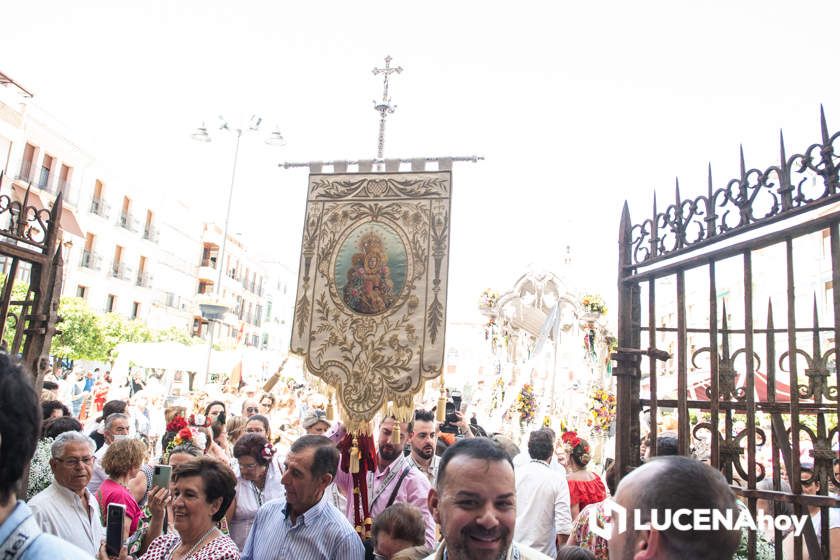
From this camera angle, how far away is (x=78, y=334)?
25.4 meters

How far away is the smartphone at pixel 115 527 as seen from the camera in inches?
120

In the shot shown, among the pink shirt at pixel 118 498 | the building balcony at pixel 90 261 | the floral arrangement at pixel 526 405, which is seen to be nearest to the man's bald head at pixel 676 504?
the pink shirt at pixel 118 498

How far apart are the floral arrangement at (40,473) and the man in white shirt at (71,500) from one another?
1.02 m

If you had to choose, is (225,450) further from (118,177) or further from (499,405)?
(118,177)

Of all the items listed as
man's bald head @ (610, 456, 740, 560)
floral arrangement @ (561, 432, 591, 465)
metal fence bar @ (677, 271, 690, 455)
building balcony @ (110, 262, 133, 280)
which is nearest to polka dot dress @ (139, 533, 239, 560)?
man's bald head @ (610, 456, 740, 560)

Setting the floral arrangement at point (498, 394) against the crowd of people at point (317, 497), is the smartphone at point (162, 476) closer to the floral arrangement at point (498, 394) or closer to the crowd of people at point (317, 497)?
the crowd of people at point (317, 497)

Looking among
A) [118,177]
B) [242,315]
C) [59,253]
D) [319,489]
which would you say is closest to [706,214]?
[319,489]

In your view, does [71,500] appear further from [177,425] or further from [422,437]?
[422,437]

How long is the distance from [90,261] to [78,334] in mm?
6596

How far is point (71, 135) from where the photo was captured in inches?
1079

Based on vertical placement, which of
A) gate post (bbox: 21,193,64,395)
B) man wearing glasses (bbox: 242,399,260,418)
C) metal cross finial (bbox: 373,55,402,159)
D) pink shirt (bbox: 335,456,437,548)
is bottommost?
pink shirt (bbox: 335,456,437,548)

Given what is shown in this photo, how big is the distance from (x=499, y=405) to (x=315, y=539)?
10.2m

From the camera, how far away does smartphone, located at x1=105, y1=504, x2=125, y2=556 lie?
10.0 feet

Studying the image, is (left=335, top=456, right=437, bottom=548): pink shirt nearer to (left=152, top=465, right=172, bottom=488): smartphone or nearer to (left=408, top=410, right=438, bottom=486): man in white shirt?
(left=408, top=410, right=438, bottom=486): man in white shirt
